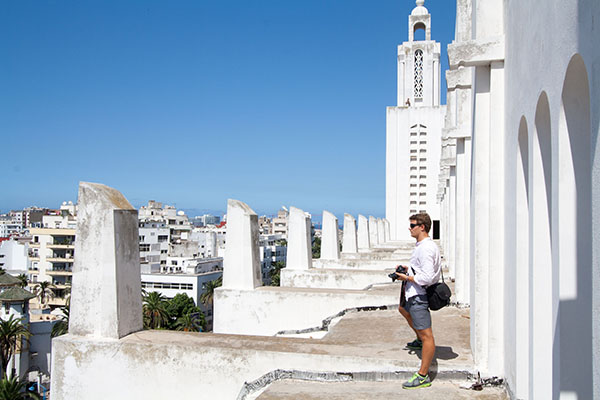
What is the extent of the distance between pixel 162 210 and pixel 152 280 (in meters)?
49.6

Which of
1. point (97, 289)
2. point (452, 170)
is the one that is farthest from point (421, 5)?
point (97, 289)

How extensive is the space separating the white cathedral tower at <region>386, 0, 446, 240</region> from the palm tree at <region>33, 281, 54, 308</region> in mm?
36004

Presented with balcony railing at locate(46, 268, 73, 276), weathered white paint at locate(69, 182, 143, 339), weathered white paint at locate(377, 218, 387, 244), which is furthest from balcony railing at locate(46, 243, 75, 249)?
weathered white paint at locate(69, 182, 143, 339)

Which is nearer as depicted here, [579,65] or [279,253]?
[579,65]

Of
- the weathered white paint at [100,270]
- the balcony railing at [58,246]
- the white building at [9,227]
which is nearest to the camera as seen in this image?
the weathered white paint at [100,270]

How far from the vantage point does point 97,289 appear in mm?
6926

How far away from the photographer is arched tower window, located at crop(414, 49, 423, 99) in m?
36.3

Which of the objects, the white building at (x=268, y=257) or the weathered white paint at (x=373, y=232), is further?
the white building at (x=268, y=257)

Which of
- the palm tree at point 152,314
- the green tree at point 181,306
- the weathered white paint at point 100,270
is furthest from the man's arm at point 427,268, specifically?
the green tree at point 181,306

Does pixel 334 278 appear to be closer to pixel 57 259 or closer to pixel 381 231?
pixel 381 231

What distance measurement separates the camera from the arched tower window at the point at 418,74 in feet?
119

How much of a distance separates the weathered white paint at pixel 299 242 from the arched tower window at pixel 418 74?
25.2 m

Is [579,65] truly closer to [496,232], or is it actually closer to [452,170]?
[496,232]

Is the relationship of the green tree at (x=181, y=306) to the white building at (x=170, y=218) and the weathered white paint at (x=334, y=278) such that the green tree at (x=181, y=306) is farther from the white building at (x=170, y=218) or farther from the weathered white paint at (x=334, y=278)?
the weathered white paint at (x=334, y=278)
